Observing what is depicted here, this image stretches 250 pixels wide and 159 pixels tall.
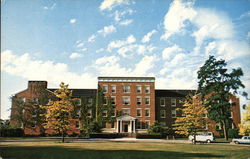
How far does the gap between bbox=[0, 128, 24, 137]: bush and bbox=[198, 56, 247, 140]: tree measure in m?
31.1

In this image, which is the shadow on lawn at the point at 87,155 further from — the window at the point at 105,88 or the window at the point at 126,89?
the window at the point at 126,89

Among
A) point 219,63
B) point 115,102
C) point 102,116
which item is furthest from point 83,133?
Answer: point 219,63

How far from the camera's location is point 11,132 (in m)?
39.1

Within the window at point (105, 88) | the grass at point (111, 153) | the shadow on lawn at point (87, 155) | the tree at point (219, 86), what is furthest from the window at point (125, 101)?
the shadow on lawn at point (87, 155)

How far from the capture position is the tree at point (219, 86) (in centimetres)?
3369

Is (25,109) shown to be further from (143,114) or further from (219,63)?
(219,63)

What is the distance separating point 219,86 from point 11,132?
3432 centimetres

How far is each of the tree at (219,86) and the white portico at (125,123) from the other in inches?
549

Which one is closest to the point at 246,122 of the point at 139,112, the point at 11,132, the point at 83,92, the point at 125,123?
the point at 139,112

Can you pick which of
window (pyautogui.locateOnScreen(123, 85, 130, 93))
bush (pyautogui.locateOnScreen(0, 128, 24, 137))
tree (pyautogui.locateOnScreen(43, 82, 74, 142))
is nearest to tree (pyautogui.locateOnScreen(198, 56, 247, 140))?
window (pyautogui.locateOnScreen(123, 85, 130, 93))

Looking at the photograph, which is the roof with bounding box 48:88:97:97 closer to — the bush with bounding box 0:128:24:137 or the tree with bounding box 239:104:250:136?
the bush with bounding box 0:128:24:137

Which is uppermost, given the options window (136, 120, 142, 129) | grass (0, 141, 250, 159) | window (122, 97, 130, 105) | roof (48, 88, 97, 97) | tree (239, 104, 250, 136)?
roof (48, 88, 97, 97)

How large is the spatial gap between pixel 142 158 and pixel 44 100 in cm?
3430

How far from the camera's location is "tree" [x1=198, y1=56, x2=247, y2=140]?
33688 mm
